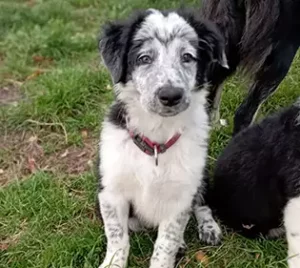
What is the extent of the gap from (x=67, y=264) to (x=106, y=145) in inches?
27.7

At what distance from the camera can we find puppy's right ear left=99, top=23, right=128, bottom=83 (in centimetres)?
356

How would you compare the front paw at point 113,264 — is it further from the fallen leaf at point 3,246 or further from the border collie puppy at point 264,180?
the border collie puppy at point 264,180

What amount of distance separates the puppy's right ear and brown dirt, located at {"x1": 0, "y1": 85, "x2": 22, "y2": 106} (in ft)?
6.81

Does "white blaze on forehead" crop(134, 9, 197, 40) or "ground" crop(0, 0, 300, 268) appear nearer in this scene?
"white blaze on forehead" crop(134, 9, 197, 40)

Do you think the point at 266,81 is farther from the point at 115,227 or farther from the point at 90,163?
the point at 115,227

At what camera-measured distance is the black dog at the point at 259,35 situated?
4328 mm

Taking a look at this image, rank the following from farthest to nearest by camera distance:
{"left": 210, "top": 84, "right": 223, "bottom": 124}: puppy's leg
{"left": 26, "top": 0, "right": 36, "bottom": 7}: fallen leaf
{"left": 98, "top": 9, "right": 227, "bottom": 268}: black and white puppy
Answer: {"left": 26, "top": 0, "right": 36, "bottom": 7}: fallen leaf → {"left": 210, "top": 84, "right": 223, "bottom": 124}: puppy's leg → {"left": 98, "top": 9, "right": 227, "bottom": 268}: black and white puppy

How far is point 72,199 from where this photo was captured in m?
4.48

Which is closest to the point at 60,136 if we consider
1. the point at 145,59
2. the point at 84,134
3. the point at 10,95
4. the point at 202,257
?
the point at 84,134

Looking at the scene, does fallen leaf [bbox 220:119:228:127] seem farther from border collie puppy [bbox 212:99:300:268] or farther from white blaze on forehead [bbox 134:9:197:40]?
white blaze on forehead [bbox 134:9:197:40]

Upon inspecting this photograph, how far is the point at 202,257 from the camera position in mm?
4023

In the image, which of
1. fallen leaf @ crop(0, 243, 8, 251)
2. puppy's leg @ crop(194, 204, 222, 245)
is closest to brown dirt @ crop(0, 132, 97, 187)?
fallen leaf @ crop(0, 243, 8, 251)

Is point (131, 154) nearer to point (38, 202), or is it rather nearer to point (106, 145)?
point (106, 145)

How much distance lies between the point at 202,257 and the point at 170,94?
1083 millimetres
